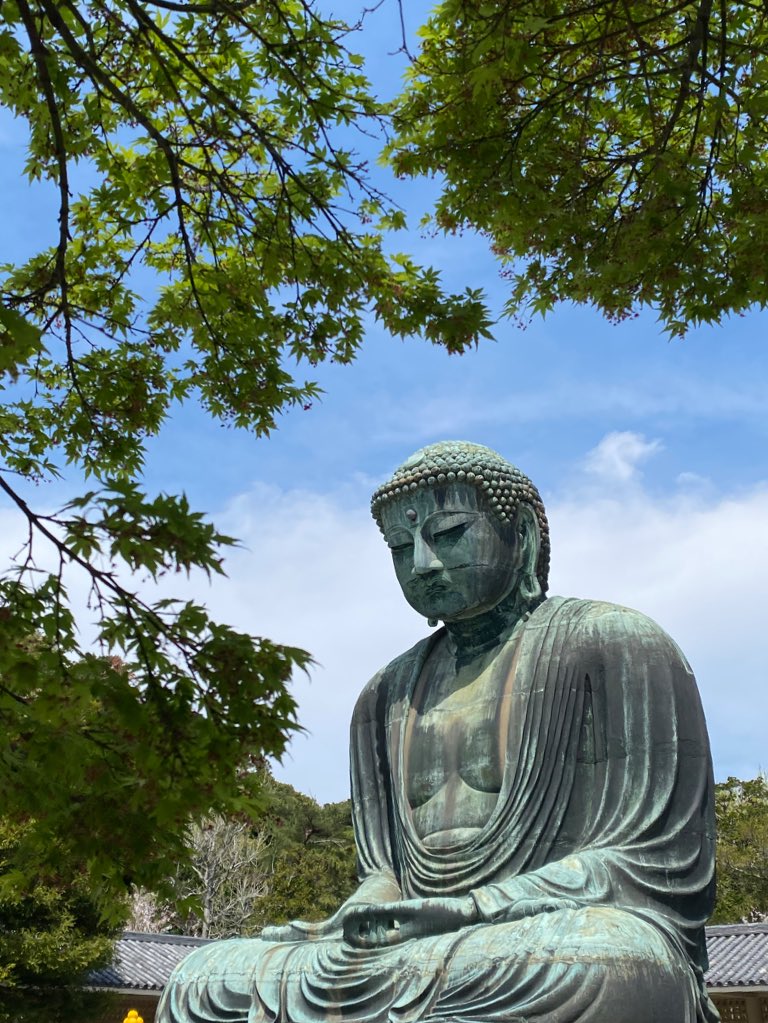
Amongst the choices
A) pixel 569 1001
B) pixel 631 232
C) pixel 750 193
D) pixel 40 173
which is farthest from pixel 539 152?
pixel 569 1001

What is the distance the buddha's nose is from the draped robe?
2.00 ft

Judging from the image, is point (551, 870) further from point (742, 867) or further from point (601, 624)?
point (742, 867)

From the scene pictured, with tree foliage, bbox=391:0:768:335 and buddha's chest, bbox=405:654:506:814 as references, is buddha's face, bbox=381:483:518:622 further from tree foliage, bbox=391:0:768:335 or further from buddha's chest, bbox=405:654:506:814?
tree foliage, bbox=391:0:768:335

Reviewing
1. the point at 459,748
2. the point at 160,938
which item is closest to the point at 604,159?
the point at 459,748

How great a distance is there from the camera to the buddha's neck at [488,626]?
7.59 meters

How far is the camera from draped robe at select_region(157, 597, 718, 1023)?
5.51 metres

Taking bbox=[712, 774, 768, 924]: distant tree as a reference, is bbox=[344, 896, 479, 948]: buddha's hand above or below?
below

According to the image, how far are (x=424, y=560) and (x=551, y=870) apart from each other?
197cm

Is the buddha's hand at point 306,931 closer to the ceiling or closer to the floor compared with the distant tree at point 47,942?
closer to the floor

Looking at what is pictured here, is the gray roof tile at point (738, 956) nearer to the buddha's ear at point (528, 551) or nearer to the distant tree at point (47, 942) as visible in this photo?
the distant tree at point (47, 942)

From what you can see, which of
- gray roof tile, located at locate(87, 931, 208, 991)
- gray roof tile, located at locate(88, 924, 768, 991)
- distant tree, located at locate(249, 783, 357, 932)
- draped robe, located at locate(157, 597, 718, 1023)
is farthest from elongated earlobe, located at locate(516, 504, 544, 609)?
distant tree, located at locate(249, 783, 357, 932)

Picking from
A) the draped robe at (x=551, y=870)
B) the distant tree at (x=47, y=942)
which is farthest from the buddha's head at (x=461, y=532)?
the distant tree at (x=47, y=942)

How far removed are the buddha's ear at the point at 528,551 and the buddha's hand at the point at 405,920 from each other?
2.04m

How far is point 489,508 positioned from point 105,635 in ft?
9.04
